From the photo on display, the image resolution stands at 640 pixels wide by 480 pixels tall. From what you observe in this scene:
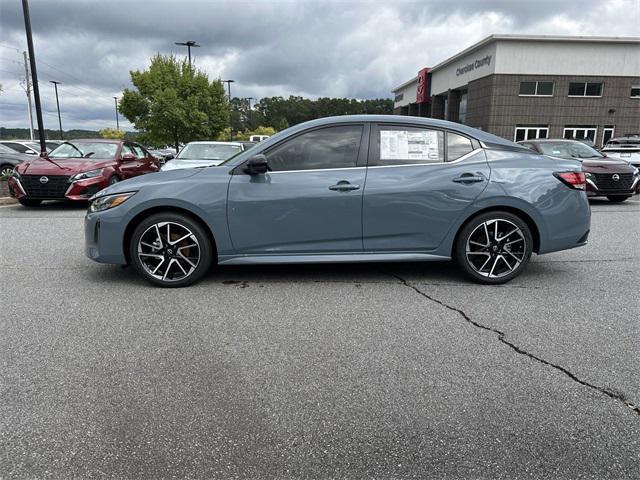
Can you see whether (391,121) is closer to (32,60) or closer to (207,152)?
(207,152)

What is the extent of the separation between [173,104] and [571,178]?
22.5m

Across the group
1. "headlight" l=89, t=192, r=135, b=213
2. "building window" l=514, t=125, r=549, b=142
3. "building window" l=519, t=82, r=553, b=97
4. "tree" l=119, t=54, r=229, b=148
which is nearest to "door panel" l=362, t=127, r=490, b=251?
"headlight" l=89, t=192, r=135, b=213

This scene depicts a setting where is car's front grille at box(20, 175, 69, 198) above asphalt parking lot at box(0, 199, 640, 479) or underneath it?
above

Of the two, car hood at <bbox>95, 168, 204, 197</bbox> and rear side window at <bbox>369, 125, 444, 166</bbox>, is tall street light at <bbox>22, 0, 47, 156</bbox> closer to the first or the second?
car hood at <bbox>95, 168, 204, 197</bbox>

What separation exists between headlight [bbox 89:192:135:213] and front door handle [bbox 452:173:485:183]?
10.3ft

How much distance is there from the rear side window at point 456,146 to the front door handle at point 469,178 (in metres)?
0.22

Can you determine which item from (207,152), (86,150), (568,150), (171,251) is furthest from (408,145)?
(86,150)

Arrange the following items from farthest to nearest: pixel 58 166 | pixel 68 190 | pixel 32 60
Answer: pixel 32 60 < pixel 58 166 < pixel 68 190

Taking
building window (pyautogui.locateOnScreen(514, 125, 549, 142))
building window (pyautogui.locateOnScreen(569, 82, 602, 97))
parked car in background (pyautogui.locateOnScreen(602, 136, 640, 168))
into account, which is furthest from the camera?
building window (pyautogui.locateOnScreen(514, 125, 549, 142))

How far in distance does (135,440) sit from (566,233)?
425 cm

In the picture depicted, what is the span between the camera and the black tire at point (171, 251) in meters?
4.37

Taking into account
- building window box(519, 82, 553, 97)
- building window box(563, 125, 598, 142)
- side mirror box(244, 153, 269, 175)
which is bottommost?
side mirror box(244, 153, 269, 175)

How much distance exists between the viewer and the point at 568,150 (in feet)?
36.3

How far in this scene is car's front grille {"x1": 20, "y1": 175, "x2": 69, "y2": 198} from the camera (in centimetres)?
949
